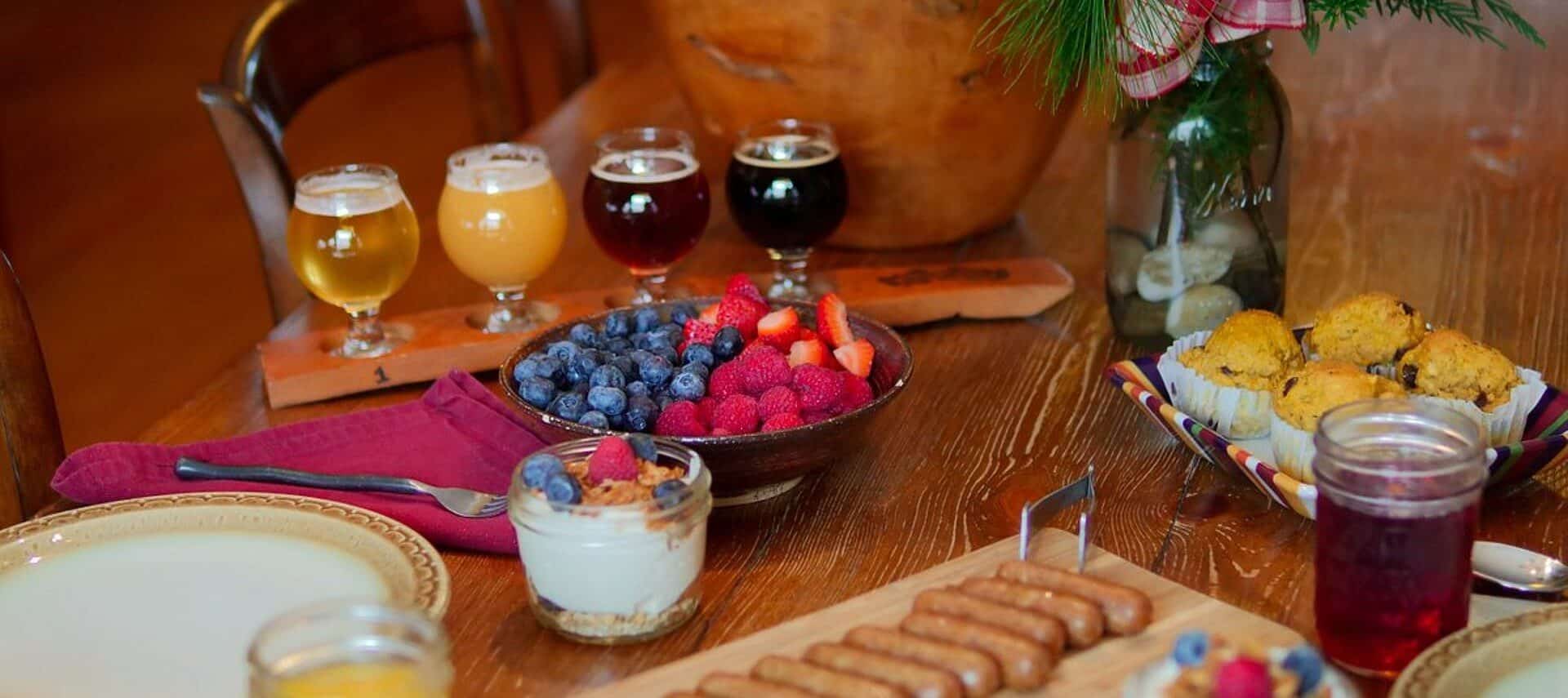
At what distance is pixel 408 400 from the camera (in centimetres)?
146

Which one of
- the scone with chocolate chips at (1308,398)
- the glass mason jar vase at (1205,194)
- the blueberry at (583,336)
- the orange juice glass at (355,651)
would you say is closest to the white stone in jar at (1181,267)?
the glass mason jar vase at (1205,194)

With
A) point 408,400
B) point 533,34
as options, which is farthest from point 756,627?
point 533,34

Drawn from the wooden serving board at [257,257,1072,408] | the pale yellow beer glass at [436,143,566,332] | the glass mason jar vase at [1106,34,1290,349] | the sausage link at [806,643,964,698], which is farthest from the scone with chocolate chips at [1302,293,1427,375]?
the pale yellow beer glass at [436,143,566,332]

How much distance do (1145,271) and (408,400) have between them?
26.2 inches

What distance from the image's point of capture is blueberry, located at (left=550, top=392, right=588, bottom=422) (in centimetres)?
118

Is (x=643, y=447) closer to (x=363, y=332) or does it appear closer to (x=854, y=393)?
(x=854, y=393)

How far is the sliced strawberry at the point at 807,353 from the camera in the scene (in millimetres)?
1252

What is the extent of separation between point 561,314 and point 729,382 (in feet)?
1.36

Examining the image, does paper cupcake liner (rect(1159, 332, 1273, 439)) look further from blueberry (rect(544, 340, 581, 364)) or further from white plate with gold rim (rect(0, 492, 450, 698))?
white plate with gold rim (rect(0, 492, 450, 698))

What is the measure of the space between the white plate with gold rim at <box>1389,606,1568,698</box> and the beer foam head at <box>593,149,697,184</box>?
0.89m

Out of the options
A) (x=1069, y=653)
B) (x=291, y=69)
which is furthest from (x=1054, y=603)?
(x=291, y=69)

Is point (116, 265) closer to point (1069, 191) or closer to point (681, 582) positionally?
point (1069, 191)

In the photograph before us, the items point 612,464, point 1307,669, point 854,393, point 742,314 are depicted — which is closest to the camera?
point 1307,669

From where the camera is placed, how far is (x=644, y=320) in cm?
135
